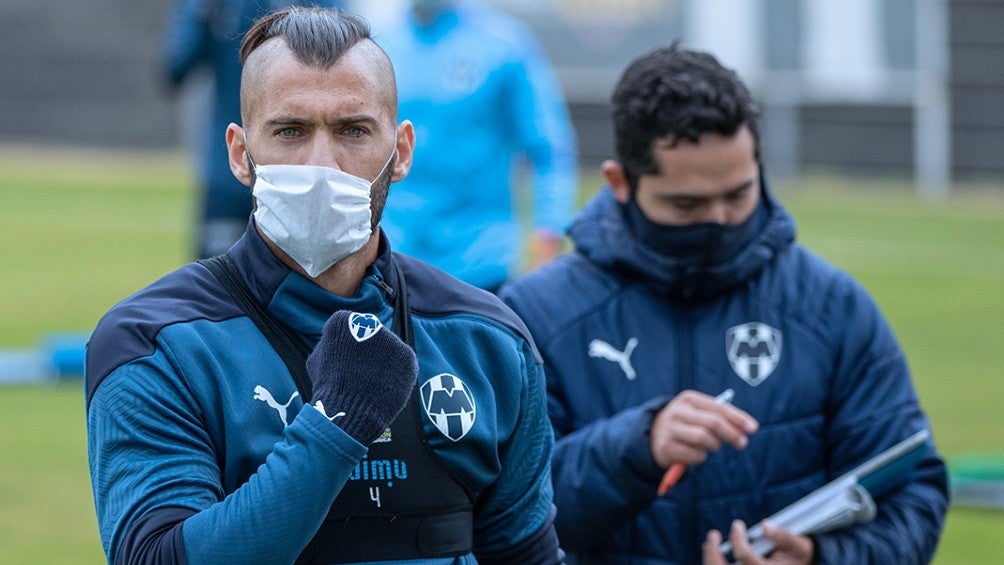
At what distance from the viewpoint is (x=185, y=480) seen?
8.55 feet

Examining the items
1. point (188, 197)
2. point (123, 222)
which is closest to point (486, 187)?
point (123, 222)

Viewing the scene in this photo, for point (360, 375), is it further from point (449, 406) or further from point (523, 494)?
point (523, 494)

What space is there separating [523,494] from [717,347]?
1.01 meters

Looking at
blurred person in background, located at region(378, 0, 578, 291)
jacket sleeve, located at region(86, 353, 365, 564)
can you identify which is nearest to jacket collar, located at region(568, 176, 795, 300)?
jacket sleeve, located at region(86, 353, 365, 564)

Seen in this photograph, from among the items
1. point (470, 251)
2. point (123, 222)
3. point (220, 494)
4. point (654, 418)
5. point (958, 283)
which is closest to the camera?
point (220, 494)

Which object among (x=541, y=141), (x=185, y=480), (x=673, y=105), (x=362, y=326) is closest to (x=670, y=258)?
(x=673, y=105)

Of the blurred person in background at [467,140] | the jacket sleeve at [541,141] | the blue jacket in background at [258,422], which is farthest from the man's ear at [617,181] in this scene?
the jacket sleeve at [541,141]

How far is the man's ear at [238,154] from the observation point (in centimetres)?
291

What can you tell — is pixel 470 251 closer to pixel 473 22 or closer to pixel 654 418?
pixel 473 22

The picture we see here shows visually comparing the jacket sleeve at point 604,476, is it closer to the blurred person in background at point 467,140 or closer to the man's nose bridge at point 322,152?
the man's nose bridge at point 322,152

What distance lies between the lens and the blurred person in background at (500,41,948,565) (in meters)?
3.80

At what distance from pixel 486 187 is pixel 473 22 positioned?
0.76 meters

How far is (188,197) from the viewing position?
22.0 m

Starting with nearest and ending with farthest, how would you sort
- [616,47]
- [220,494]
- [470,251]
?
[220,494], [470,251], [616,47]
